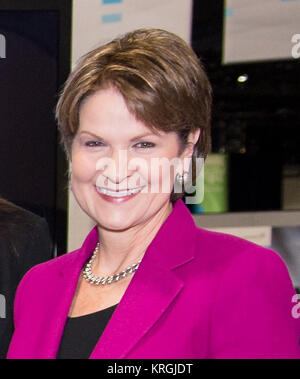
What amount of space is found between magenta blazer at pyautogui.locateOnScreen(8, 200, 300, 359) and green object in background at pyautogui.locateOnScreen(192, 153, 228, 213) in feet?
1.44

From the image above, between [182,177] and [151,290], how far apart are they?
0.29 meters

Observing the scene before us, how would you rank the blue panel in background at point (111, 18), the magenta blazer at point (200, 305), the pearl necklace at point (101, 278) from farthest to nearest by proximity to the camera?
the blue panel in background at point (111, 18)
the pearl necklace at point (101, 278)
the magenta blazer at point (200, 305)

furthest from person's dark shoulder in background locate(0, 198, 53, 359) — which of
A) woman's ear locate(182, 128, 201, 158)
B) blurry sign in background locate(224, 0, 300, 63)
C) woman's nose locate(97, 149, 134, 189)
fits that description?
blurry sign in background locate(224, 0, 300, 63)

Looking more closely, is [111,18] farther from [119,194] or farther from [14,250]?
[14,250]

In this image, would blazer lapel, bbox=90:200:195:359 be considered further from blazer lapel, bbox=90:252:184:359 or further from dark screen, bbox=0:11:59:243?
dark screen, bbox=0:11:59:243

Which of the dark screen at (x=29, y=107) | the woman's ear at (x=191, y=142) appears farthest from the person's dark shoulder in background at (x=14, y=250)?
the woman's ear at (x=191, y=142)

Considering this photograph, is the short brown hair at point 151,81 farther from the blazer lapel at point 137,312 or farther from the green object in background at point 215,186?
the green object in background at point 215,186

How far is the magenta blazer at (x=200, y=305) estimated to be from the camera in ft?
3.84

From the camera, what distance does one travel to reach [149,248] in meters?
1.33

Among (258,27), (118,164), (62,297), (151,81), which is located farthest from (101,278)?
(258,27)

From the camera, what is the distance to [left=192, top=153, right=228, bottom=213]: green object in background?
1779 mm

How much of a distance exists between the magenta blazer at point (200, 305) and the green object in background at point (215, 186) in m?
0.44
